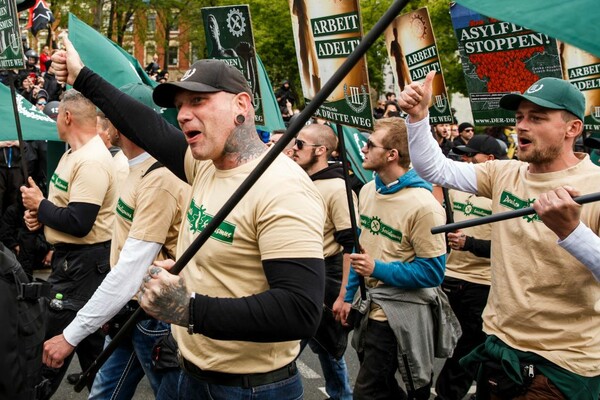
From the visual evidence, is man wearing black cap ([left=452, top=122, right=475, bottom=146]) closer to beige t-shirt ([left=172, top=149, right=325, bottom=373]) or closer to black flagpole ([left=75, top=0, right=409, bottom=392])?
beige t-shirt ([left=172, top=149, right=325, bottom=373])

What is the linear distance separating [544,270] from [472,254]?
98.6 inches

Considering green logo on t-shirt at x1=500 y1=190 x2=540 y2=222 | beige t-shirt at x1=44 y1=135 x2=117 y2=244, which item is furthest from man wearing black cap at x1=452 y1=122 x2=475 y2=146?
green logo on t-shirt at x1=500 y1=190 x2=540 y2=222

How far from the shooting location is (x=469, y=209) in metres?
5.93

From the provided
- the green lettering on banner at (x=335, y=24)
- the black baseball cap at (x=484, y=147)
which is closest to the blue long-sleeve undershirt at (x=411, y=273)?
the green lettering on banner at (x=335, y=24)

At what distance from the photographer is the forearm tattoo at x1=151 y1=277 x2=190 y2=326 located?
2.37 m

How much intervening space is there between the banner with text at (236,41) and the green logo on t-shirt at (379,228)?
1.64 metres

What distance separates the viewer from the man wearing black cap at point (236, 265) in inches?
94.3

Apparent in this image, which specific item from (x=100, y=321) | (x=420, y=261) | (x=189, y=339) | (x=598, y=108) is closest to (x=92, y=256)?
(x=100, y=321)

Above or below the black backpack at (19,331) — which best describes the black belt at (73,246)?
above

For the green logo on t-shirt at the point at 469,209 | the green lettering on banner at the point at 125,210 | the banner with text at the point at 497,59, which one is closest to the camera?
the green lettering on banner at the point at 125,210

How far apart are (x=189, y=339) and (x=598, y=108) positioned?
3476 mm

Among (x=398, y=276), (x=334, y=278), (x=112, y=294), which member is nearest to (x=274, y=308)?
(x=112, y=294)

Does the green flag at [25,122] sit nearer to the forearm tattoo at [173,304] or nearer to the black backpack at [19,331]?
the black backpack at [19,331]

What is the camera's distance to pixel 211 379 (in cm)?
276
